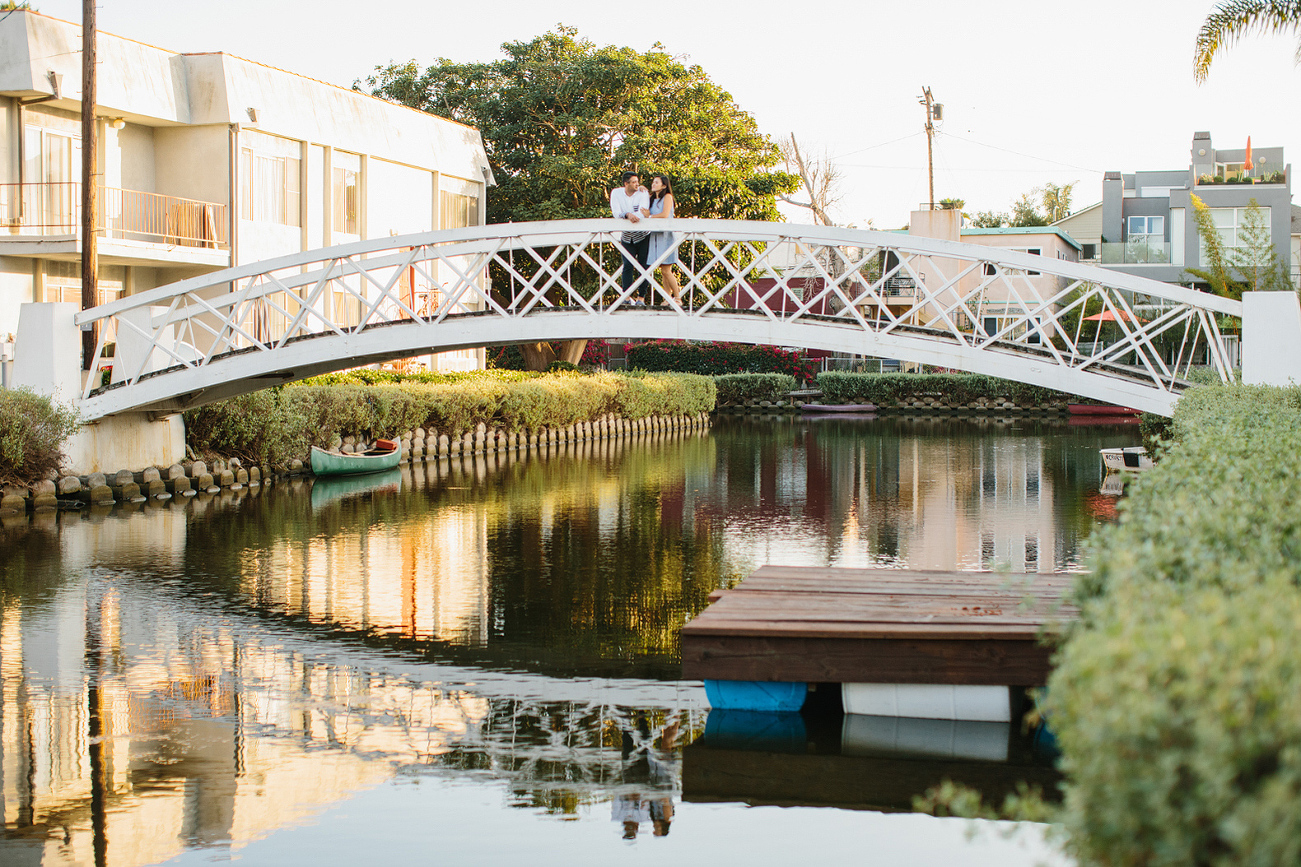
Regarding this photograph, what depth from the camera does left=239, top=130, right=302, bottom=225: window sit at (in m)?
27.8

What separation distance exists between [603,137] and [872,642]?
33.6 m

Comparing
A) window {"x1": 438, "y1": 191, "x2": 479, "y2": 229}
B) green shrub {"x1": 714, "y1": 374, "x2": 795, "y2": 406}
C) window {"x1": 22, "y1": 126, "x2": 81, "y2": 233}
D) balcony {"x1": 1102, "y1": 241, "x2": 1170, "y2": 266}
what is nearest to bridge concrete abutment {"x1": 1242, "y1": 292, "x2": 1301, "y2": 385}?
window {"x1": 22, "y1": 126, "x2": 81, "y2": 233}

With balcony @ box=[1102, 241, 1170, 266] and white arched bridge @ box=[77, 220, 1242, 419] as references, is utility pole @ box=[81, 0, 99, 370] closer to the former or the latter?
white arched bridge @ box=[77, 220, 1242, 419]

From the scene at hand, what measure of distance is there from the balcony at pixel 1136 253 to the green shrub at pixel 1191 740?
164 ft

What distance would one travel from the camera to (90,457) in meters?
17.2

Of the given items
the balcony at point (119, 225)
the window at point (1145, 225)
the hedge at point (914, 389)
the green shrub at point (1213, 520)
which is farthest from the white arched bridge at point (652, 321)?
the window at point (1145, 225)

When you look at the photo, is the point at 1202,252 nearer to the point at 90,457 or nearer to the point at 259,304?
the point at 259,304

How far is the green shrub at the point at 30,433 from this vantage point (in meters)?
15.1

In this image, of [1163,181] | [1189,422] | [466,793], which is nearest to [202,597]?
[466,793]

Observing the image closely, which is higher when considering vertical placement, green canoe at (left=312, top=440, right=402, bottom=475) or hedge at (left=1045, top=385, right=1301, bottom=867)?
green canoe at (left=312, top=440, right=402, bottom=475)

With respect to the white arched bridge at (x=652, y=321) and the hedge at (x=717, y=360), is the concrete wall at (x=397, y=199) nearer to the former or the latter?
the hedge at (x=717, y=360)

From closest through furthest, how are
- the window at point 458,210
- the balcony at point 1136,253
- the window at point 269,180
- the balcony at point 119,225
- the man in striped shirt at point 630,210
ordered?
the man in striped shirt at point 630,210, the balcony at point 119,225, the window at point 269,180, the window at point 458,210, the balcony at point 1136,253

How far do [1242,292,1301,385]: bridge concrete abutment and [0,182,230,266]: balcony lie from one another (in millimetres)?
19525

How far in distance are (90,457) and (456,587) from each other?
811cm
